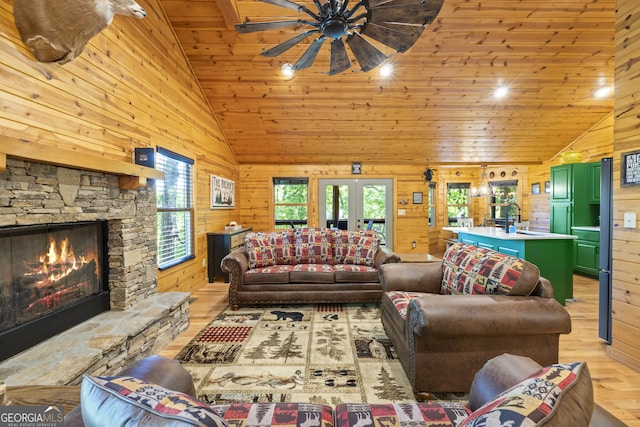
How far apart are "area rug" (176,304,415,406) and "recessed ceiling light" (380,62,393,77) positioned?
3.34m

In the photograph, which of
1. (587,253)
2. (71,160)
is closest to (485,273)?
(71,160)

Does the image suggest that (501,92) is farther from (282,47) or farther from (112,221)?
(112,221)

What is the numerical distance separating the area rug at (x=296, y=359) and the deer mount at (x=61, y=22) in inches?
95.5

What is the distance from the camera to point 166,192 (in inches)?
144

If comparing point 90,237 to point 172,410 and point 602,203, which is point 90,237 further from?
point 602,203

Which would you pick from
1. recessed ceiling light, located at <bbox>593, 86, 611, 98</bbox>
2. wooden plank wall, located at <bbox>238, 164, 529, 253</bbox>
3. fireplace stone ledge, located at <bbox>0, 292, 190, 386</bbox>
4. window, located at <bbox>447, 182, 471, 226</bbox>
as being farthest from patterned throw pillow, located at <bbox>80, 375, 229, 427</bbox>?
window, located at <bbox>447, 182, 471, 226</bbox>

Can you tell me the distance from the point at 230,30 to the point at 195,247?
3.01 metres

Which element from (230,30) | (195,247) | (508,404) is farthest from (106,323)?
(230,30)

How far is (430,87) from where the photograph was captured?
4.50m

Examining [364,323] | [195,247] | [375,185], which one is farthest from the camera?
[375,185]

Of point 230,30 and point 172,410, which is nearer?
point 172,410

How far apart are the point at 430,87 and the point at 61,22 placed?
14.4 ft

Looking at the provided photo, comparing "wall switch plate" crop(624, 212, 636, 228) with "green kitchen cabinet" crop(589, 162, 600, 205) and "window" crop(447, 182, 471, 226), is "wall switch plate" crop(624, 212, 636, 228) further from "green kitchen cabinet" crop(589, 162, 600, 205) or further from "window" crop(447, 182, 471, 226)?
"window" crop(447, 182, 471, 226)

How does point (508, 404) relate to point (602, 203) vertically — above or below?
below
